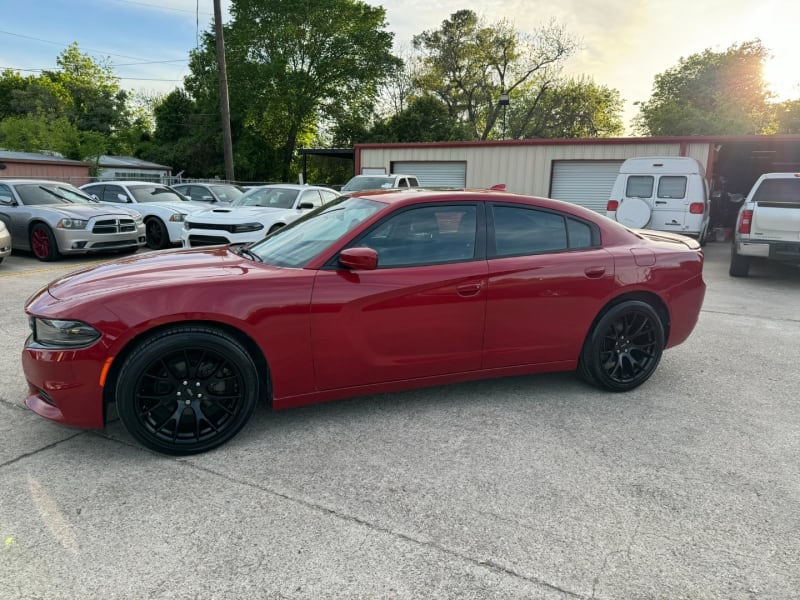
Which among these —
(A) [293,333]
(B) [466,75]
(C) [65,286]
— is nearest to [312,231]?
(A) [293,333]

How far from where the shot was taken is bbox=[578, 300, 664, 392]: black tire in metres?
3.95

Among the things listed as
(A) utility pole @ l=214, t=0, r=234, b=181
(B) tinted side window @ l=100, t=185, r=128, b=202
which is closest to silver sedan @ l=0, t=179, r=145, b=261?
(B) tinted side window @ l=100, t=185, r=128, b=202

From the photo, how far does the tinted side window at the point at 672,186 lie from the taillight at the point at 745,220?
3.04 metres

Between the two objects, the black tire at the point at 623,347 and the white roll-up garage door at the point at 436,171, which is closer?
the black tire at the point at 623,347

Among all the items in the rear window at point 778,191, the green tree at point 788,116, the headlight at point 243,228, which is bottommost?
the headlight at point 243,228

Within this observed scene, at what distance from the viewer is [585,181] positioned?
57.9ft

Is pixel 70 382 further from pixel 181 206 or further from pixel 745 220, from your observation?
pixel 181 206

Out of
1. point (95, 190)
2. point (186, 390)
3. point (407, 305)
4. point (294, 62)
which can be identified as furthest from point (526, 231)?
point (294, 62)

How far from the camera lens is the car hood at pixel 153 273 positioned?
9.79ft

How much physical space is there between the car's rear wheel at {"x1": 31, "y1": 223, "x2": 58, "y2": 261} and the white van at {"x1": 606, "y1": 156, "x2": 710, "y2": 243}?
11.9 meters

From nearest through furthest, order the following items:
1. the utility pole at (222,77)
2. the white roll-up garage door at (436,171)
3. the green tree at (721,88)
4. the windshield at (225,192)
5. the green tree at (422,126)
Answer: the windshield at (225,192) → the utility pole at (222,77) → the white roll-up garage door at (436,171) → the green tree at (422,126) → the green tree at (721,88)

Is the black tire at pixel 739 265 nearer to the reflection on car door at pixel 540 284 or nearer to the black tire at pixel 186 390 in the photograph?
the reflection on car door at pixel 540 284

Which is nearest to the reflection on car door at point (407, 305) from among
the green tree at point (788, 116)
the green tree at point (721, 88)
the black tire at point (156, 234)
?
the black tire at point (156, 234)

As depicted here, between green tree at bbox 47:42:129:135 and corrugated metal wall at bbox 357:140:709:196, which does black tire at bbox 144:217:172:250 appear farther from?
green tree at bbox 47:42:129:135
